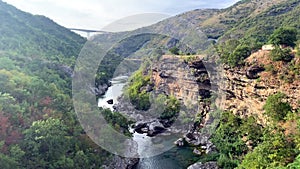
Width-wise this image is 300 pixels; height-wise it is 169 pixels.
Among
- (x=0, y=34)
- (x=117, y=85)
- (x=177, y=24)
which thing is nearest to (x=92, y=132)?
(x=0, y=34)

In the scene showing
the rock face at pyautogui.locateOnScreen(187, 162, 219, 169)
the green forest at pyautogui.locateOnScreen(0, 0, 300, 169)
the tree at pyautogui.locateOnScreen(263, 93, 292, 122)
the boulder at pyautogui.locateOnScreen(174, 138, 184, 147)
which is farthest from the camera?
the boulder at pyautogui.locateOnScreen(174, 138, 184, 147)

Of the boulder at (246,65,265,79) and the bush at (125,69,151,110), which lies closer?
the boulder at (246,65,265,79)

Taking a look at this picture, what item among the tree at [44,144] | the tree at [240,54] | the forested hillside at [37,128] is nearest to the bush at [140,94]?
the forested hillside at [37,128]

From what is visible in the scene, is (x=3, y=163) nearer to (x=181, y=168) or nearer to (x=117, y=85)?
(x=181, y=168)

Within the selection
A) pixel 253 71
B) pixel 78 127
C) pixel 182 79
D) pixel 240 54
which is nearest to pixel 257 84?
pixel 253 71

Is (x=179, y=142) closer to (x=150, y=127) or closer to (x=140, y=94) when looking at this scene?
(x=150, y=127)

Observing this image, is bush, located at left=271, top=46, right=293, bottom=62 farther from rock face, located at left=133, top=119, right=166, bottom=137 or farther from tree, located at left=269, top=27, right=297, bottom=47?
rock face, located at left=133, top=119, right=166, bottom=137

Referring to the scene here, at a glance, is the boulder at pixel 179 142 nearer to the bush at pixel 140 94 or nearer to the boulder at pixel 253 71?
the boulder at pixel 253 71

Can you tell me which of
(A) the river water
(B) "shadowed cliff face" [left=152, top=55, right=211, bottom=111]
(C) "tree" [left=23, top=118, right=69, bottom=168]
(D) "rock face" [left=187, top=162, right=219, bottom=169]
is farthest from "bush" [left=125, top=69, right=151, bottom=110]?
(C) "tree" [left=23, top=118, right=69, bottom=168]

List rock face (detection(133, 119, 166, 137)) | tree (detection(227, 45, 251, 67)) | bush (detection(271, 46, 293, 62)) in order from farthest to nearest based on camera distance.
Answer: rock face (detection(133, 119, 166, 137))
tree (detection(227, 45, 251, 67))
bush (detection(271, 46, 293, 62))
